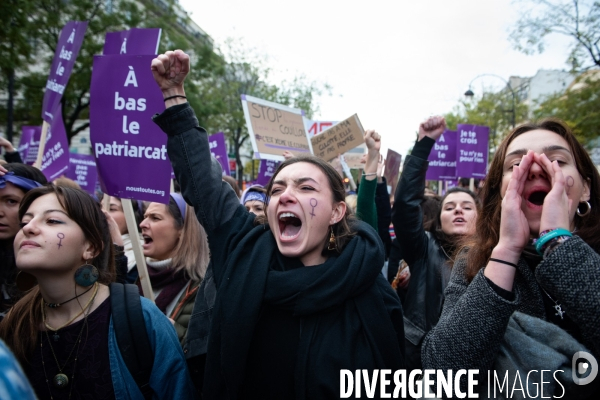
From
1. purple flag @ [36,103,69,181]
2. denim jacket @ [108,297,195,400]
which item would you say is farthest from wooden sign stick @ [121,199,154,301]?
purple flag @ [36,103,69,181]

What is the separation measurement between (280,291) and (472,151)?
7.28 m

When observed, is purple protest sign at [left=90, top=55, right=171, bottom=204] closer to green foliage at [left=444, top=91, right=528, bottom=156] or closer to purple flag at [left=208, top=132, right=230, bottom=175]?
purple flag at [left=208, top=132, right=230, bottom=175]

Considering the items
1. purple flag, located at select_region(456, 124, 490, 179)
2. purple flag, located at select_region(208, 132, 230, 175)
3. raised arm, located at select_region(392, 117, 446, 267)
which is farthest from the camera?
purple flag, located at select_region(456, 124, 490, 179)

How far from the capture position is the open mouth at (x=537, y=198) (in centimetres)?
156

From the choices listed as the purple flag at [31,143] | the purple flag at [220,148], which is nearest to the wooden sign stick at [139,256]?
the purple flag at [220,148]

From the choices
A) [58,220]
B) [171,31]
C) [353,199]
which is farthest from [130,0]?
[58,220]

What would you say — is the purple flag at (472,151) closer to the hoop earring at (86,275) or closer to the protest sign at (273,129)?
the protest sign at (273,129)

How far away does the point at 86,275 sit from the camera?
75.7 inches

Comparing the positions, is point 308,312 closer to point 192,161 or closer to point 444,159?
point 192,161

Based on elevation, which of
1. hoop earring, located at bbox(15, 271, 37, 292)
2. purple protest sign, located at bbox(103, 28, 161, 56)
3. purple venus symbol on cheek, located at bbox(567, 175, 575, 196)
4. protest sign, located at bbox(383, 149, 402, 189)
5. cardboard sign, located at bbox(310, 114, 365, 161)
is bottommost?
hoop earring, located at bbox(15, 271, 37, 292)

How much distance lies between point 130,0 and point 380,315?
1829 cm

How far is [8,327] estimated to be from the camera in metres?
1.90

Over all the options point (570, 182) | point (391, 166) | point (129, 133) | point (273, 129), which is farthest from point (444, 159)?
point (570, 182)

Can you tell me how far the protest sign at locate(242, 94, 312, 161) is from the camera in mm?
4867
